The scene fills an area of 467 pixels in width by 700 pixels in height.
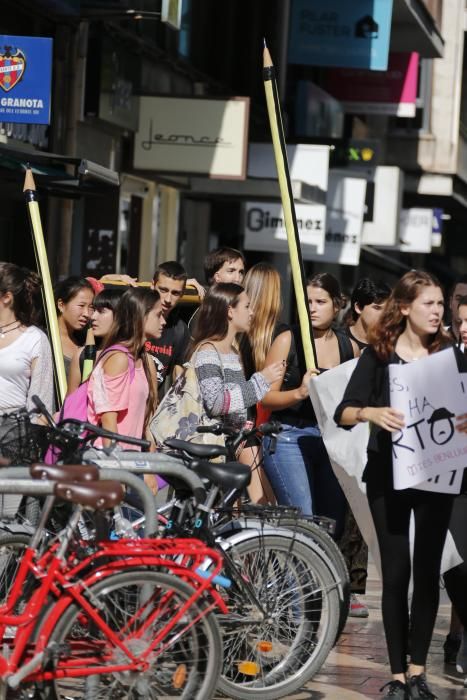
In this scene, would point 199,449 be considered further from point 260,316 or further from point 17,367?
point 260,316

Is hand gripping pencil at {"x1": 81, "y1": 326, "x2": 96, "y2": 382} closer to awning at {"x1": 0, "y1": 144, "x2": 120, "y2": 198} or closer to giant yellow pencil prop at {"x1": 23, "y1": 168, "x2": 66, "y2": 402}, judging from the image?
giant yellow pencil prop at {"x1": 23, "y1": 168, "x2": 66, "y2": 402}

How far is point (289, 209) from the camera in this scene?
7.73 metres

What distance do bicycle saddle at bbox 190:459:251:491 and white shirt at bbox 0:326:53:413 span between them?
6.16ft

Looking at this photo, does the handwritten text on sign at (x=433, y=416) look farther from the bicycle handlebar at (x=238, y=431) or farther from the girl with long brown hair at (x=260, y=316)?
the girl with long brown hair at (x=260, y=316)

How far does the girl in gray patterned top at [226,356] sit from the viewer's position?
7438 millimetres

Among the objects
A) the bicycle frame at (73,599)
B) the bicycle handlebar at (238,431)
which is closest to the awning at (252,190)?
the bicycle handlebar at (238,431)

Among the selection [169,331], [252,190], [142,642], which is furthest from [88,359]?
[252,190]

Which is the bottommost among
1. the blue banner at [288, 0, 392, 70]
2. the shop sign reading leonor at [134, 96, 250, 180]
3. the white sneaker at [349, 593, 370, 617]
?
the white sneaker at [349, 593, 370, 617]

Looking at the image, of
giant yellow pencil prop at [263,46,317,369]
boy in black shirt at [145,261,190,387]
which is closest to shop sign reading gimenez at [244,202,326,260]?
boy in black shirt at [145,261,190,387]

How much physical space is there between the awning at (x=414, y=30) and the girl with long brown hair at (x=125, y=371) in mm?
17910

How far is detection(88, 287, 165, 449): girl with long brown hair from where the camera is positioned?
738 cm

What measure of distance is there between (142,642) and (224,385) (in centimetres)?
209

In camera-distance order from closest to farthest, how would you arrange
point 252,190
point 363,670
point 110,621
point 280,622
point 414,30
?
point 110,621 → point 280,622 → point 363,670 → point 252,190 → point 414,30

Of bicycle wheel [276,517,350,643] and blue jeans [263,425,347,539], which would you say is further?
blue jeans [263,425,347,539]
